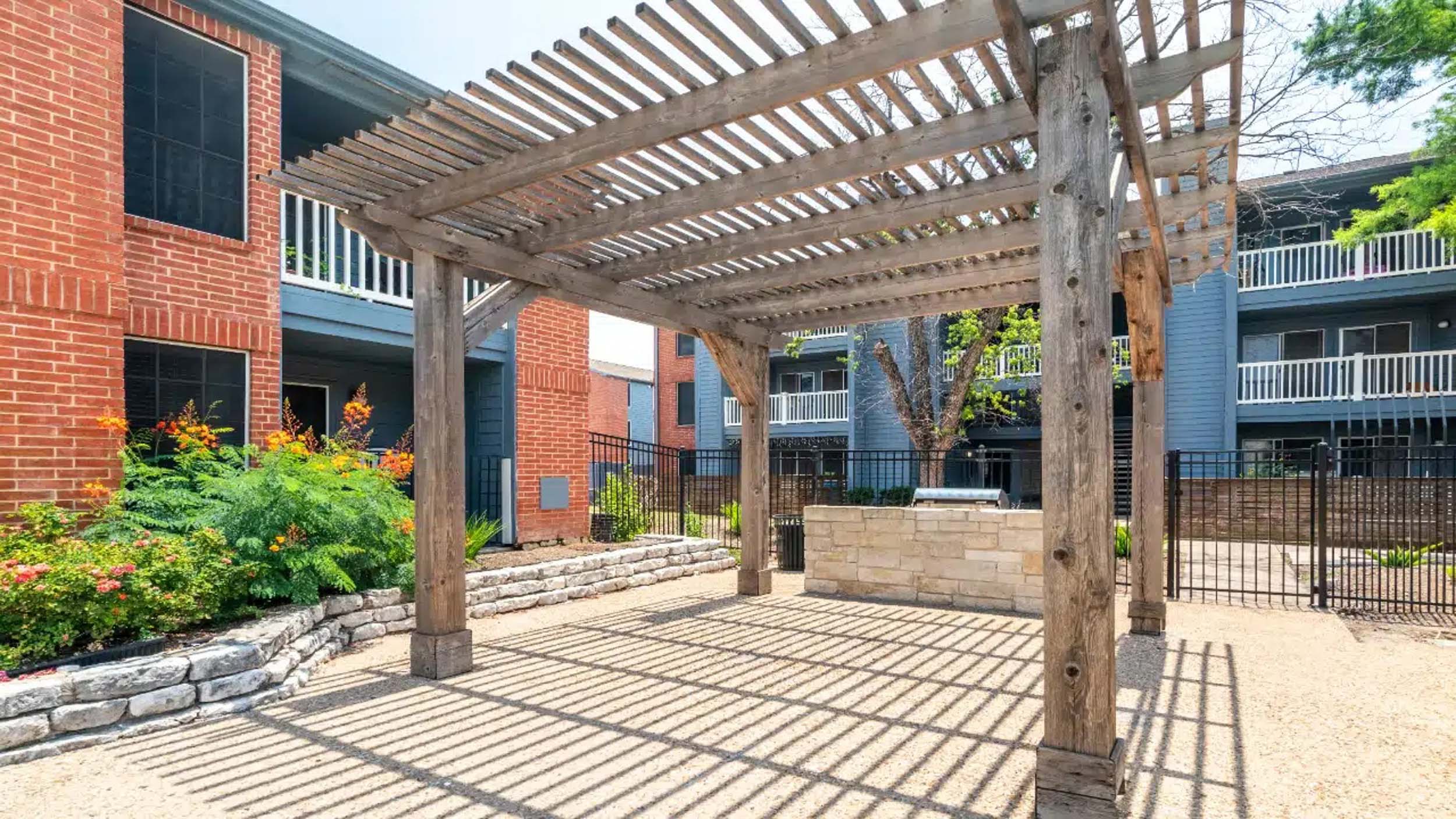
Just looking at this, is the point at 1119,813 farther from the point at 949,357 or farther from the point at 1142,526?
the point at 949,357

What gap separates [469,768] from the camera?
3.72 meters

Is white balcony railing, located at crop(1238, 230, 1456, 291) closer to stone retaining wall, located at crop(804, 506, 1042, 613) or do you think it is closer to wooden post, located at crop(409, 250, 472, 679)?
stone retaining wall, located at crop(804, 506, 1042, 613)

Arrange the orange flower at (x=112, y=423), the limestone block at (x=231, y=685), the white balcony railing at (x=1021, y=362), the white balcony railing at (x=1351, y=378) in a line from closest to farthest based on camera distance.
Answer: the limestone block at (x=231, y=685) < the orange flower at (x=112, y=423) < the white balcony railing at (x=1021, y=362) < the white balcony railing at (x=1351, y=378)

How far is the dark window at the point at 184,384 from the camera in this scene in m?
6.99

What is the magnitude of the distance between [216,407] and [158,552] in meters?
3.04

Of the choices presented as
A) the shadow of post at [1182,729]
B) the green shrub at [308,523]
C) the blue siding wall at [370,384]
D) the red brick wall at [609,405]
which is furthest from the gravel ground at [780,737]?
the red brick wall at [609,405]

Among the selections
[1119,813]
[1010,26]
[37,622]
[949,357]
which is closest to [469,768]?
[37,622]

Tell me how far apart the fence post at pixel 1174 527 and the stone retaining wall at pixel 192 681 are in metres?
7.59

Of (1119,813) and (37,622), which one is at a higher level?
(37,622)

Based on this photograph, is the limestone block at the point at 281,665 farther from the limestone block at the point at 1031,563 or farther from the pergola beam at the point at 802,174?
the limestone block at the point at 1031,563

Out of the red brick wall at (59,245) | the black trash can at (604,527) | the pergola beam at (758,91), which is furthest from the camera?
the black trash can at (604,527)

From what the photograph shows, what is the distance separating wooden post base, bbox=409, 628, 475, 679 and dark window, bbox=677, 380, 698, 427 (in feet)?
76.2

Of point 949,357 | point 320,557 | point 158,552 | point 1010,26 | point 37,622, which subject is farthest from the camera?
point 949,357

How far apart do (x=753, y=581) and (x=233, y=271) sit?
6.30 metres
